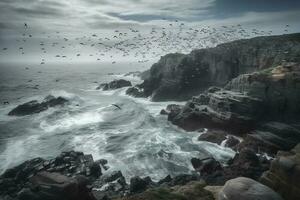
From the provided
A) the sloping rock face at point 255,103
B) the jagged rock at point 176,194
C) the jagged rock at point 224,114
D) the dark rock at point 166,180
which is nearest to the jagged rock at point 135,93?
the jagged rock at point 224,114

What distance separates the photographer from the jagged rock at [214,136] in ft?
147

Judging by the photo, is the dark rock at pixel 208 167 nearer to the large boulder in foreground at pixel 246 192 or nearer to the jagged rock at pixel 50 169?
the jagged rock at pixel 50 169

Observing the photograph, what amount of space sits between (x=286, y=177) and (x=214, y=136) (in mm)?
26185

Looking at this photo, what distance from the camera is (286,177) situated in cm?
1925

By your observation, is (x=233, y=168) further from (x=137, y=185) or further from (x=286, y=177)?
(x=286, y=177)

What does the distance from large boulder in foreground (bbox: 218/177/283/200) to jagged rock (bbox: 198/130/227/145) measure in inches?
1155

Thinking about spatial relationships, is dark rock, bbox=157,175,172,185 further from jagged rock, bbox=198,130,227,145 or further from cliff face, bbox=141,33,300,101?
cliff face, bbox=141,33,300,101

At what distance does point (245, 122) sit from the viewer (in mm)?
46531

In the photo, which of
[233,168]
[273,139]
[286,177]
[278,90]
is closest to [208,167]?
[233,168]

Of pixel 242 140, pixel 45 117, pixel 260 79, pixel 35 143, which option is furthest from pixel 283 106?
pixel 45 117

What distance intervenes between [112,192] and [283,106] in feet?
104

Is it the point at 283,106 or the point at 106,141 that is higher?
the point at 283,106

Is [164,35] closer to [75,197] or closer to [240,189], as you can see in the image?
[75,197]

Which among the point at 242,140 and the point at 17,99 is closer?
the point at 242,140
